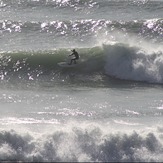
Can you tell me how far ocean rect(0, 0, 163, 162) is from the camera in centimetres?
1905

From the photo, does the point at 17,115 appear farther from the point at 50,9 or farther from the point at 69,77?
the point at 50,9

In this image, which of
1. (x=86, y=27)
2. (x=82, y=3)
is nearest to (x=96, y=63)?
(x=86, y=27)

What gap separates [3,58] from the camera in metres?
28.0

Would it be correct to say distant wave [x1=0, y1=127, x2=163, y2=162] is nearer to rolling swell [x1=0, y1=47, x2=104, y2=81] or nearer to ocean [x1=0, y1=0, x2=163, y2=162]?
ocean [x1=0, y1=0, x2=163, y2=162]

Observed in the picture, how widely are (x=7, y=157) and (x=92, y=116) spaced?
4.14 metres

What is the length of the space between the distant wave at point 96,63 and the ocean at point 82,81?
0.05m

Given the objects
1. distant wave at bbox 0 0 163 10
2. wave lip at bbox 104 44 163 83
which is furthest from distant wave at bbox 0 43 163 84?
distant wave at bbox 0 0 163 10

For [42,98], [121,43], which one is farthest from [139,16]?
[42,98]

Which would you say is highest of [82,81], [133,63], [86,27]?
[86,27]

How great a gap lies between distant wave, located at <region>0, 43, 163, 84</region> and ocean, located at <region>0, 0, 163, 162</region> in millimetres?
48

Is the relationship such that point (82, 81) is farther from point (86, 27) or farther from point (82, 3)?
point (82, 3)

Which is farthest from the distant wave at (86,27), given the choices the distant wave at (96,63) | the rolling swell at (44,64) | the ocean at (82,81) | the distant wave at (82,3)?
the distant wave at (82,3)

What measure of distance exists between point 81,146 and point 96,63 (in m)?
9.91

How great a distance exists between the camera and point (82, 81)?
87.0 feet
